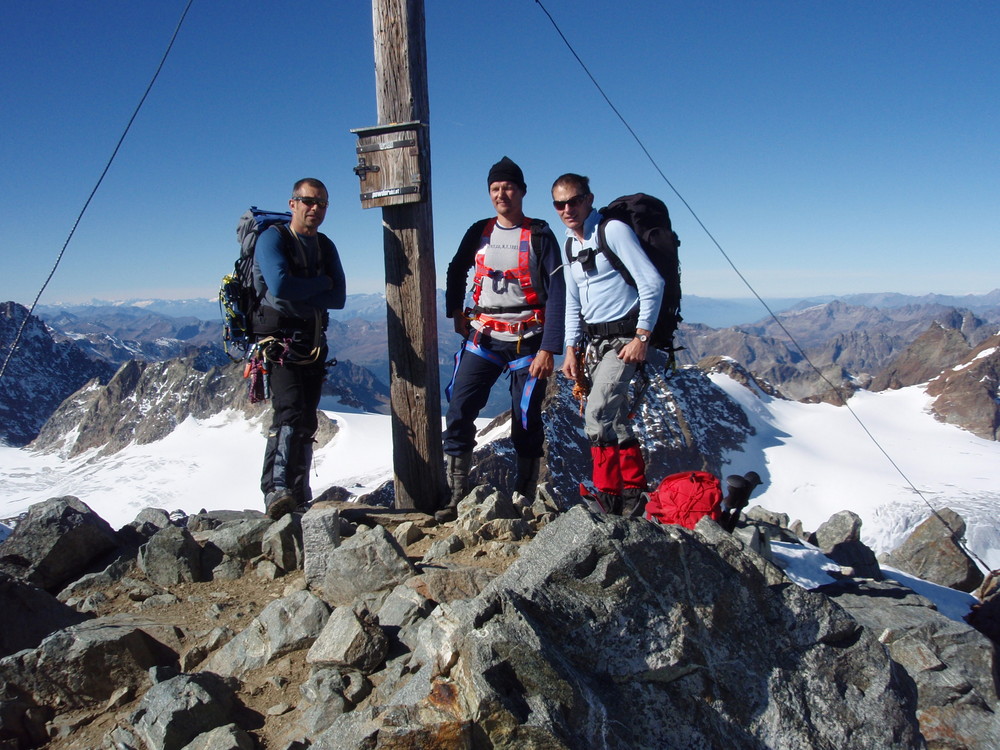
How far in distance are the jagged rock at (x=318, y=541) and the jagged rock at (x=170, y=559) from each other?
1.11 meters

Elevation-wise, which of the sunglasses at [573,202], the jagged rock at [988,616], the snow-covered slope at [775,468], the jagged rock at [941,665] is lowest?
the snow-covered slope at [775,468]

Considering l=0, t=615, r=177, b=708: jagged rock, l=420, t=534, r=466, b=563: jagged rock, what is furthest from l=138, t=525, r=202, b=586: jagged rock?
l=420, t=534, r=466, b=563: jagged rock

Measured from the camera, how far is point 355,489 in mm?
110062

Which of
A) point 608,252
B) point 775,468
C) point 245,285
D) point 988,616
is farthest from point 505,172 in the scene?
point 775,468

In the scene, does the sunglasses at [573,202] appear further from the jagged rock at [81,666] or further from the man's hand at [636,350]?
the jagged rock at [81,666]

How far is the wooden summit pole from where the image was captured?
680cm

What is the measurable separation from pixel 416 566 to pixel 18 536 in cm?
382

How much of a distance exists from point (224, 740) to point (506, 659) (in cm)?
165

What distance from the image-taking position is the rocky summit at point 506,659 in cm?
292

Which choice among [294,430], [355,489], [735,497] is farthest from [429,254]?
[355,489]

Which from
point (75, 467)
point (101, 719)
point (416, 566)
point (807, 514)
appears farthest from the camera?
point (75, 467)

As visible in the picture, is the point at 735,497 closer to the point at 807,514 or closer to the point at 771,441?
the point at 807,514

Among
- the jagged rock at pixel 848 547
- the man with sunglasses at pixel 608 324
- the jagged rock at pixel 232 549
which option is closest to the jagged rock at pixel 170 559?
the jagged rock at pixel 232 549

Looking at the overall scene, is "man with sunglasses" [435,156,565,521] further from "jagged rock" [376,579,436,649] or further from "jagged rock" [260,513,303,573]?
"jagged rock" [376,579,436,649]
